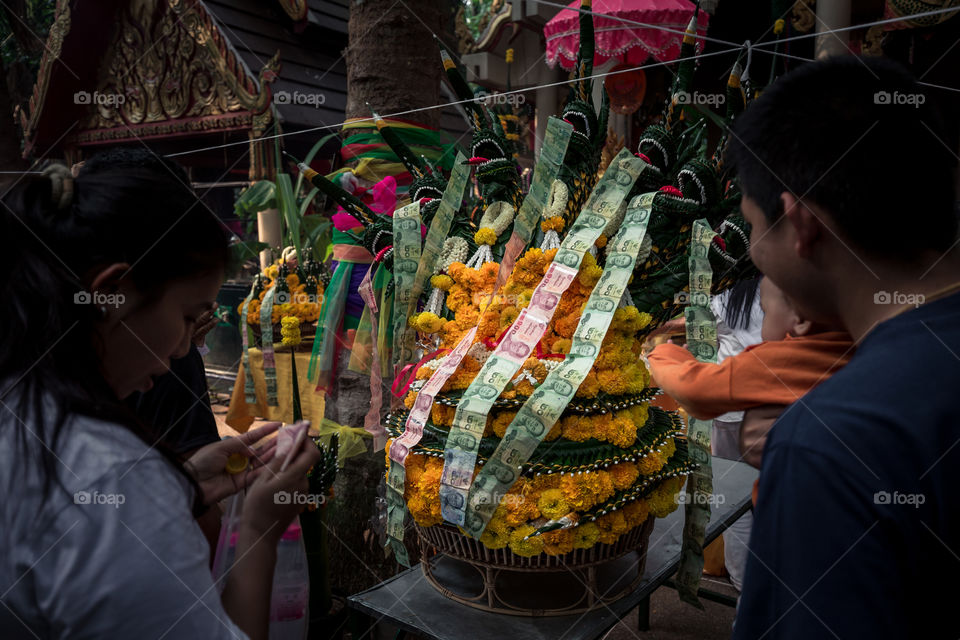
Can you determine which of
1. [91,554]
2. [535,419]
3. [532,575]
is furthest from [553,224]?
[91,554]

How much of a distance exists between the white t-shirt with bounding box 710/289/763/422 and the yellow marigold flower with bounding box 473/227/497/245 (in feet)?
5.00

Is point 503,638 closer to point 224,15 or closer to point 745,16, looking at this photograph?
point 745,16

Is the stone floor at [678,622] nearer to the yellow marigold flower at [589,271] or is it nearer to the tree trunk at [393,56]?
the yellow marigold flower at [589,271]

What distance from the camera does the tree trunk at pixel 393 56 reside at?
317 cm

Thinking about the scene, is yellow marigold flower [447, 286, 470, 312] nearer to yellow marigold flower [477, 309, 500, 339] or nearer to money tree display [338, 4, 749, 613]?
money tree display [338, 4, 749, 613]

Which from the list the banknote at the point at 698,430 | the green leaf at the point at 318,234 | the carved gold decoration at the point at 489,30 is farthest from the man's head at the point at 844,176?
the carved gold decoration at the point at 489,30

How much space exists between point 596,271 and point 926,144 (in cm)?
97

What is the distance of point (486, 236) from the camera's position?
192 centimetres

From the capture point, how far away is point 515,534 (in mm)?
1561

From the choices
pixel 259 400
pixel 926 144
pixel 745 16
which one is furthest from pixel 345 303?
pixel 745 16

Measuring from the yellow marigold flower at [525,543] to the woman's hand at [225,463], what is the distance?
0.64 meters

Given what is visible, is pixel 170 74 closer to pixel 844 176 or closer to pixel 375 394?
pixel 375 394

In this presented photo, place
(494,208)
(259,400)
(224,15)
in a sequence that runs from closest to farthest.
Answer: (494,208), (259,400), (224,15)

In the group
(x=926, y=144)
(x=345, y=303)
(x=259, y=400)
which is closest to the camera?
(x=926, y=144)
